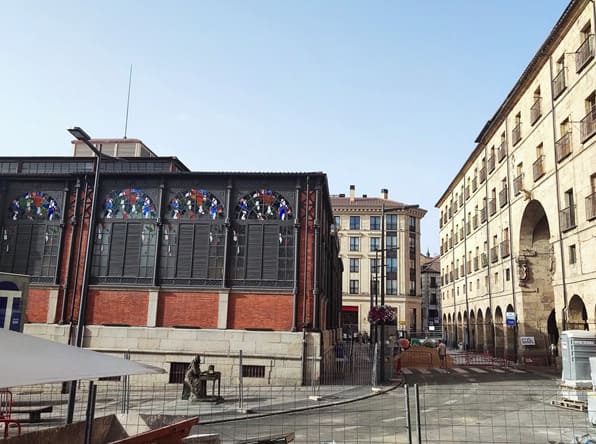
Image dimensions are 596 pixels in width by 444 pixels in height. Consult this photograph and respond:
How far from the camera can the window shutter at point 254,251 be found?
857 inches

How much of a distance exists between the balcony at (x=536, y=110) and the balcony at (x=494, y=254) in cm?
1117

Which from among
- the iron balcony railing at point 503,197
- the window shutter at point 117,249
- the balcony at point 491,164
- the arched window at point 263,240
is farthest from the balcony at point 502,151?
the window shutter at point 117,249

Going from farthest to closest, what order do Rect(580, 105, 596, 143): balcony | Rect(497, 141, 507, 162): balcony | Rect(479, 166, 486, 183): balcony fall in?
Rect(479, 166, 486, 183): balcony
Rect(497, 141, 507, 162): balcony
Rect(580, 105, 596, 143): balcony

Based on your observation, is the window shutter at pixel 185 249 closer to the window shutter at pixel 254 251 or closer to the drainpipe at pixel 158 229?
the drainpipe at pixel 158 229

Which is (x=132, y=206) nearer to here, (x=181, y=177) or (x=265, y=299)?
(x=181, y=177)

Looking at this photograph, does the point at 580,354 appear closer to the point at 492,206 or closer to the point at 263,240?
the point at 263,240

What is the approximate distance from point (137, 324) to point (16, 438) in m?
15.8

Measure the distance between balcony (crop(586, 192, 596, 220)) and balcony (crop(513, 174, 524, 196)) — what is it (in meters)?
9.69

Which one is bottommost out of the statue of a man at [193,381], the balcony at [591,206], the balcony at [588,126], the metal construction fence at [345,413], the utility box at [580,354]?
the metal construction fence at [345,413]

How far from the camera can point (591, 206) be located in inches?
893

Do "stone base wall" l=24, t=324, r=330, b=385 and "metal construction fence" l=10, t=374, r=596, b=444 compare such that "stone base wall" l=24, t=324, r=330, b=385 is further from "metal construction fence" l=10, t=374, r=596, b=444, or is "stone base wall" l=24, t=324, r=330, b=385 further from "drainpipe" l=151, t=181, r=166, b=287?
"drainpipe" l=151, t=181, r=166, b=287

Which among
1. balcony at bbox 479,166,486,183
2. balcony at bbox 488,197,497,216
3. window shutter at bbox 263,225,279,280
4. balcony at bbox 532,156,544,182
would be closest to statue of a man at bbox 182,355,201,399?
window shutter at bbox 263,225,279,280

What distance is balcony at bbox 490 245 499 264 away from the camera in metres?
38.2

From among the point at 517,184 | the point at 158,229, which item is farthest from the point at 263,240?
the point at 517,184
